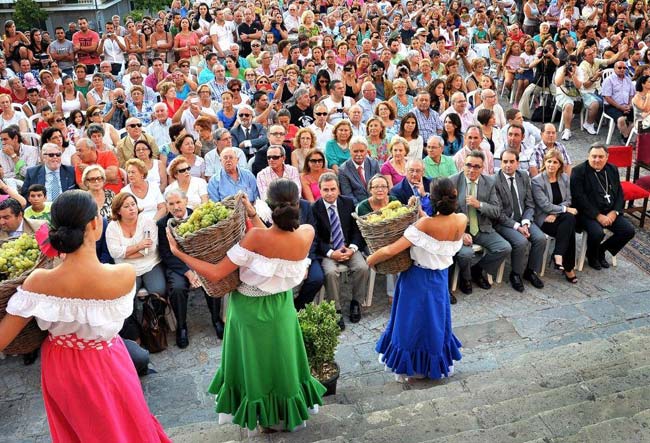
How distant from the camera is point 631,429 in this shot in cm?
324

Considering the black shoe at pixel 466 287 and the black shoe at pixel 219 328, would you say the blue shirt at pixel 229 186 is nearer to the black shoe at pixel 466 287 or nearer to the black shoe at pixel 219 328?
the black shoe at pixel 219 328

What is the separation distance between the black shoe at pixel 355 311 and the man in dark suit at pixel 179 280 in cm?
124

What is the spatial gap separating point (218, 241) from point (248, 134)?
15.9ft

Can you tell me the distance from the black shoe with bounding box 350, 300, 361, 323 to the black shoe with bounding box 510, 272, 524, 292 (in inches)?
67.4

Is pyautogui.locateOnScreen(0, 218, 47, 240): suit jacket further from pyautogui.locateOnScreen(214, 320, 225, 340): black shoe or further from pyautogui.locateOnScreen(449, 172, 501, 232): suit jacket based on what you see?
pyautogui.locateOnScreen(449, 172, 501, 232): suit jacket

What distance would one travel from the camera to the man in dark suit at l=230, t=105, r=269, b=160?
27.8 feet

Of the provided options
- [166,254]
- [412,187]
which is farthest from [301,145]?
[166,254]

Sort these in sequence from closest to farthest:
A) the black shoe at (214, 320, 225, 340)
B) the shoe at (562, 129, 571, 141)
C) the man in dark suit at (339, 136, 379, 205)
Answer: the black shoe at (214, 320, 225, 340)
the man in dark suit at (339, 136, 379, 205)
the shoe at (562, 129, 571, 141)

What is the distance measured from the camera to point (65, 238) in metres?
3.16

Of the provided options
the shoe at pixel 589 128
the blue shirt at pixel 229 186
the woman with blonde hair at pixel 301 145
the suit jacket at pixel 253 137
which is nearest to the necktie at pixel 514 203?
the woman with blonde hair at pixel 301 145

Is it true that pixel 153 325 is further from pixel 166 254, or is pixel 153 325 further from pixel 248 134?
pixel 248 134

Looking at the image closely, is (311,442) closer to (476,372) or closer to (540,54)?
(476,372)

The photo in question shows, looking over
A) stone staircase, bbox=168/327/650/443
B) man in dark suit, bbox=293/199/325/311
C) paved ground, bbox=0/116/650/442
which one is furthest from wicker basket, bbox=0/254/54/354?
man in dark suit, bbox=293/199/325/311

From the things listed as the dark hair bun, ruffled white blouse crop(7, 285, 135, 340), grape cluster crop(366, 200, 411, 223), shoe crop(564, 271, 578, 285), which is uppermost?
the dark hair bun
